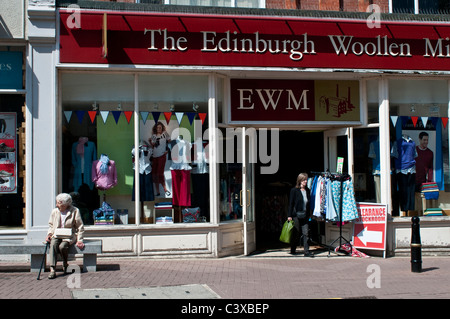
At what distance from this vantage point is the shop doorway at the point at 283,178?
1384 cm

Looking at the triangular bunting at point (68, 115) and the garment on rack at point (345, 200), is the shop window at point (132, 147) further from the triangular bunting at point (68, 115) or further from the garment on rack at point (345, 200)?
the garment on rack at point (345, 200)

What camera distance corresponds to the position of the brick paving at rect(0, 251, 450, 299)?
8109 mm

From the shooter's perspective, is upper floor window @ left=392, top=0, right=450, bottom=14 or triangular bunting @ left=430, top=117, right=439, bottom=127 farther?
triangular bunting @ left=430, top=117, right=439, bottom=127

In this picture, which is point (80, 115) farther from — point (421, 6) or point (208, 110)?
point (421, 6)

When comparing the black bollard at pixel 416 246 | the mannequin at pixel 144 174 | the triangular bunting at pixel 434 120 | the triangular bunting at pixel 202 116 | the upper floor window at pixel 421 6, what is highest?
the upper floor window at pixel 421 6

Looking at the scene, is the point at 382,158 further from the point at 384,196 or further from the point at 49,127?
the point at 49,127

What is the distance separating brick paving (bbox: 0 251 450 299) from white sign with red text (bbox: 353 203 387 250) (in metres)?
0.35

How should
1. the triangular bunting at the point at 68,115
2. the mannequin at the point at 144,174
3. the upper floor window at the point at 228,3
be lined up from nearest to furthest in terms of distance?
the triangular bunting at the point at 68,115
the mannequin at the point at 144,174
the upper floor window at the point at 228,3

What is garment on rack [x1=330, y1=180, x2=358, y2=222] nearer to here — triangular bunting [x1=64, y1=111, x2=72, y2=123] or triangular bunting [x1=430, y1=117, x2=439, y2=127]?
triangular bunting [x1=430, y1=117, x2=439, y2=127]

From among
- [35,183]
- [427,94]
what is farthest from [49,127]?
[427,94]

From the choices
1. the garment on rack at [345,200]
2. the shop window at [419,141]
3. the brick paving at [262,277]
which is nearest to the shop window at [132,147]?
the brick paving at [262,277]

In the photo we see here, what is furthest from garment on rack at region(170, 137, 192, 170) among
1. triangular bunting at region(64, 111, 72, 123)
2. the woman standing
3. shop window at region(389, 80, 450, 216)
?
shop window at region(389, 80, 450, 216)

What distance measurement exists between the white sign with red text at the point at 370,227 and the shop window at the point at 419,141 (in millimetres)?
699

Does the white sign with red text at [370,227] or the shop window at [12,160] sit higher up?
the shop window at [12,160]
